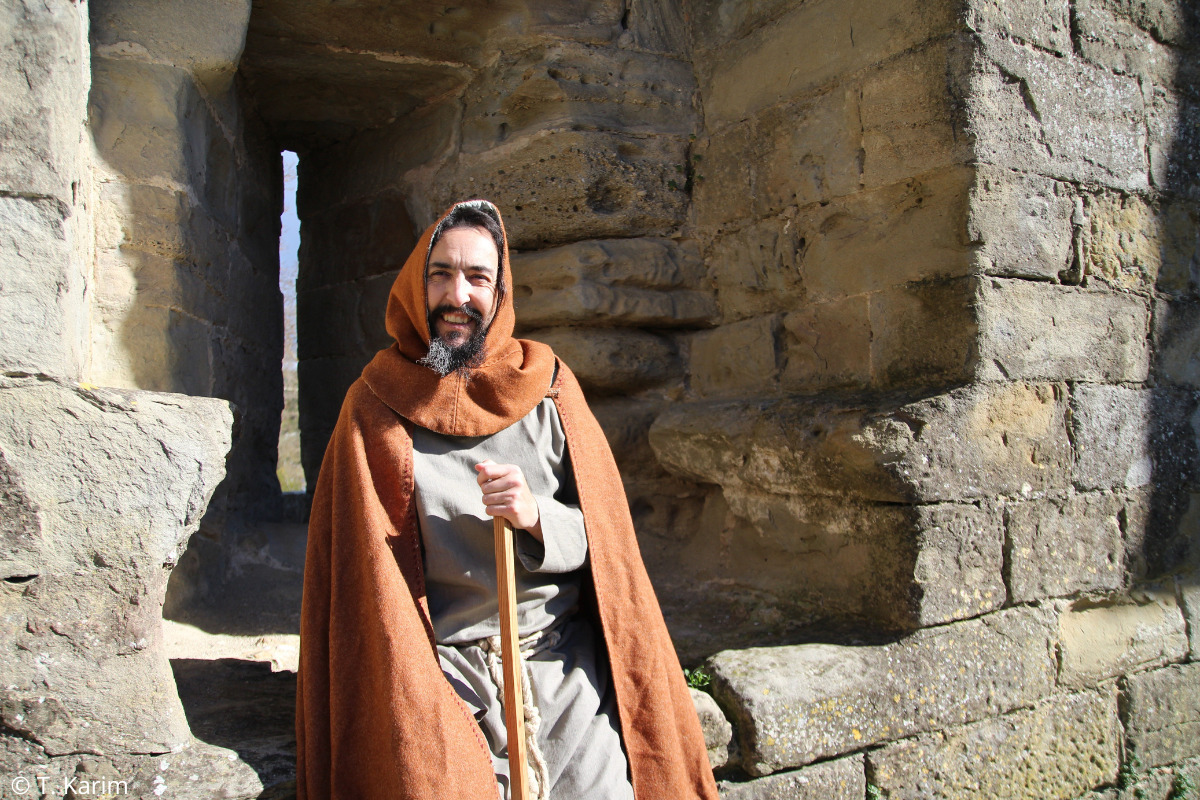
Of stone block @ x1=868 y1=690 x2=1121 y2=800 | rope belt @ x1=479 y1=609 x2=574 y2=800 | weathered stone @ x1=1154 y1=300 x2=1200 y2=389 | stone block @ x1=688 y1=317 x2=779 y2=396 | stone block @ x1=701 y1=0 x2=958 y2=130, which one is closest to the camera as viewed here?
rope belt @ x1=479 y1=609 x2=574 y2=800

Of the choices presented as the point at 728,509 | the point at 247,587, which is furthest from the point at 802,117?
the point at 247,587

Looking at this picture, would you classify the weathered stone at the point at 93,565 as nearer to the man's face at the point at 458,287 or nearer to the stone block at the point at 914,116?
the man's face at the point at 458,287

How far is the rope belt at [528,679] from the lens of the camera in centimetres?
167

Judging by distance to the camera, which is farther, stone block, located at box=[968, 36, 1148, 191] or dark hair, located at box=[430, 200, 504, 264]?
stone block, located at box=[968, 36, 1148, 191]

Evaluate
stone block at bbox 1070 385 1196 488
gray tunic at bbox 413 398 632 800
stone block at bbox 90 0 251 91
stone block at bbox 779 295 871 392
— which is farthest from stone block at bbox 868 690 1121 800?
→ stone block at bbox 90 0 251 91

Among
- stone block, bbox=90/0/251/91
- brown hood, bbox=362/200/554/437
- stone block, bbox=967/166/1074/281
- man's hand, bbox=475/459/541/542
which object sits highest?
stone block, bbox=90/0/251/91

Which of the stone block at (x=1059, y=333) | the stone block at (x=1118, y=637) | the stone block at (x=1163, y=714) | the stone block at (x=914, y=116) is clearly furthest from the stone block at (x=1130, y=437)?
the stone block at (x=914, y=116)

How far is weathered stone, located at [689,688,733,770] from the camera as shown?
215 cm

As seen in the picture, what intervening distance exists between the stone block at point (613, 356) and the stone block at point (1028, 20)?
1.40 m

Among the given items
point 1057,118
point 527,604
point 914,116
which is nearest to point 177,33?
point 527,604

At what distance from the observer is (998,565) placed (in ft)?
8.19

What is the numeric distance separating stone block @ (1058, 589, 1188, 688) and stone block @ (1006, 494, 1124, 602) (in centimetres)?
9

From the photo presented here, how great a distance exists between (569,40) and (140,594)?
2.27m

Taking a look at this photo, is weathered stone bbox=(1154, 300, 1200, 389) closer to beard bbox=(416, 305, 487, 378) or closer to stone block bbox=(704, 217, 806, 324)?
stone block bbox=(704, 217, 806, 324)
